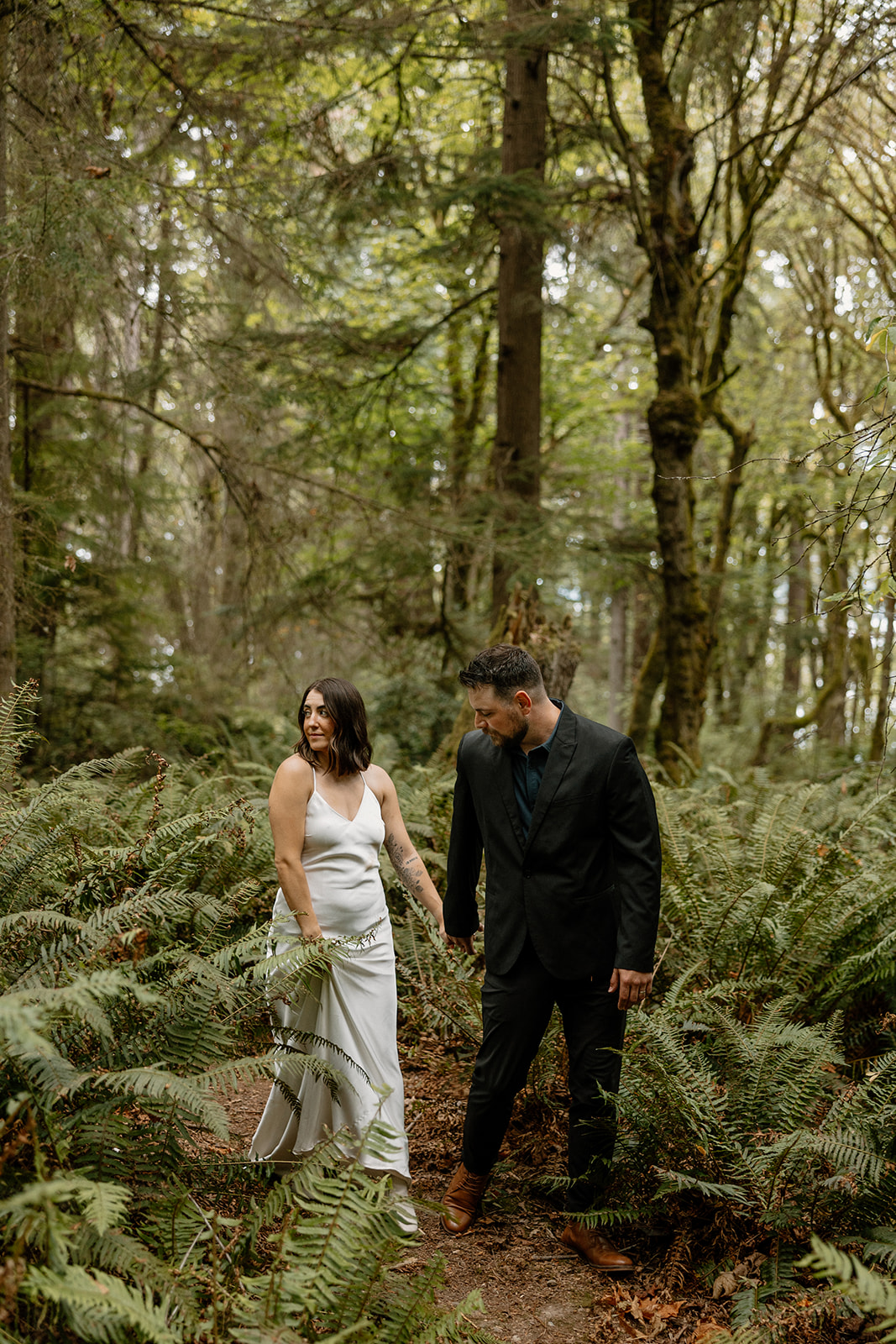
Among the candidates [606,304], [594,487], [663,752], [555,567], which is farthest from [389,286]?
[606,304]

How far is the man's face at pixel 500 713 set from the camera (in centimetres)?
377

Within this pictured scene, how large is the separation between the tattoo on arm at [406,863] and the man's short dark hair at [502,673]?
2.82 ft

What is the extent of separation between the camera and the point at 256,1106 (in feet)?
16.3

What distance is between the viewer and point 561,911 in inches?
147

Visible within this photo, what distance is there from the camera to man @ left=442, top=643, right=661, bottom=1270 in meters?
3.70

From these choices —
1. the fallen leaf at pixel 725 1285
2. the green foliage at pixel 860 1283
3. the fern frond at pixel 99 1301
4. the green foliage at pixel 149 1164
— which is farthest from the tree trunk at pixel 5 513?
the green foliage at pixel 860 1283

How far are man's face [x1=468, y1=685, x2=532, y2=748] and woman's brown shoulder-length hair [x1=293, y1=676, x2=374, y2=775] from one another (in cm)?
49

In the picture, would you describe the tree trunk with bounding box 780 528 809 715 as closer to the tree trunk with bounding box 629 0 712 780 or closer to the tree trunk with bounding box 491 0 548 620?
the tree trunk with bounding box 629 0 712 780

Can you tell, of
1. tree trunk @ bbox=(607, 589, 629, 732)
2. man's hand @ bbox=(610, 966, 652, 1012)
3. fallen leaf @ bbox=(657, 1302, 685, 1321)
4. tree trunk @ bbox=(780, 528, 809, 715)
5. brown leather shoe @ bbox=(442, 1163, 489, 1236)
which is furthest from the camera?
tree trunk @ bbox=(607, 589, 629, 732)

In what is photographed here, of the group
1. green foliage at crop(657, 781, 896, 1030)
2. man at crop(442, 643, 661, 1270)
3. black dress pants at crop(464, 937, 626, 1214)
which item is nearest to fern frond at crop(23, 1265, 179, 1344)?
man at crop(442, 643, 661, 1270)

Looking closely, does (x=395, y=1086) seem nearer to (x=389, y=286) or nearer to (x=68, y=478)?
(x=68, y=478)

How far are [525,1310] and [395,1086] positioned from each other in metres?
0.91

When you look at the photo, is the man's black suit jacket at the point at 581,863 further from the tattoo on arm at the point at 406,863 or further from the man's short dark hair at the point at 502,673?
the tattoo on arm at the point at 406,863

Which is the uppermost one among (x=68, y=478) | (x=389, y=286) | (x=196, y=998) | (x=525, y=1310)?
(x=389, y=286)
